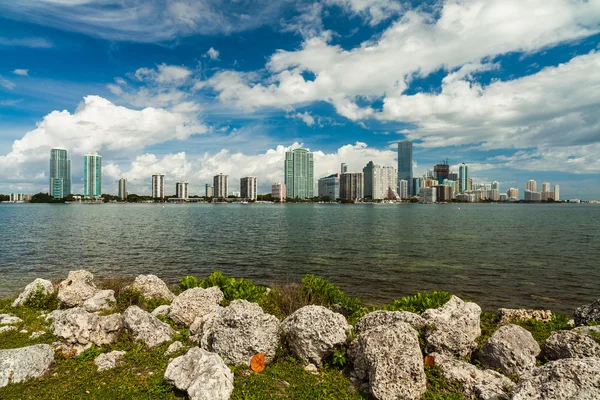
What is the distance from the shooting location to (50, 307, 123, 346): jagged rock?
10.6m

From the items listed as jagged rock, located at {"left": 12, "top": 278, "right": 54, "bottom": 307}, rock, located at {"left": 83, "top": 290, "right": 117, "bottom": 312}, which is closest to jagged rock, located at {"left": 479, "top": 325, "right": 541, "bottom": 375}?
rock, located at {"left": 83, "top": 290, "right": 117, "bottom": 312}

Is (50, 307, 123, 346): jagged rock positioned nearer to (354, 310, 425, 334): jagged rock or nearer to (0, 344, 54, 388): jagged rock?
(0, 344, 54, 388): jagged rock

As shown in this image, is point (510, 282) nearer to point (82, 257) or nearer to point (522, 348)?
point (522, 348)

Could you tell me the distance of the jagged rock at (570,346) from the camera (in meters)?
8.85

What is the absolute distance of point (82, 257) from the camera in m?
39.4

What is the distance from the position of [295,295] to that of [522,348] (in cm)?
938

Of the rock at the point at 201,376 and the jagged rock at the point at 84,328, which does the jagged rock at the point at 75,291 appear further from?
the rock at the point at 201,376

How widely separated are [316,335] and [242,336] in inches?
83.7

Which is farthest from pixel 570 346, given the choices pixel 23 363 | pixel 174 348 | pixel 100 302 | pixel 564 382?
pixel 100 302

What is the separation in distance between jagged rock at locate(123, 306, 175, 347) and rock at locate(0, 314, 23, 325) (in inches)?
219

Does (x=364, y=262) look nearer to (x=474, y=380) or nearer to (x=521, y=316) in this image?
(x=521, y=316)

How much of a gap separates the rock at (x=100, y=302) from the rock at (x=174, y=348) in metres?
6.26

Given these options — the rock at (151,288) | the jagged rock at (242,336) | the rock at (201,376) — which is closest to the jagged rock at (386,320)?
the jagged rock at (242,336)

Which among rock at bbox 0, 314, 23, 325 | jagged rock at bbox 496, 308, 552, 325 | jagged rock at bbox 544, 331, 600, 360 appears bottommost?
jagged rock at bbox 496, 308, 552, 325
